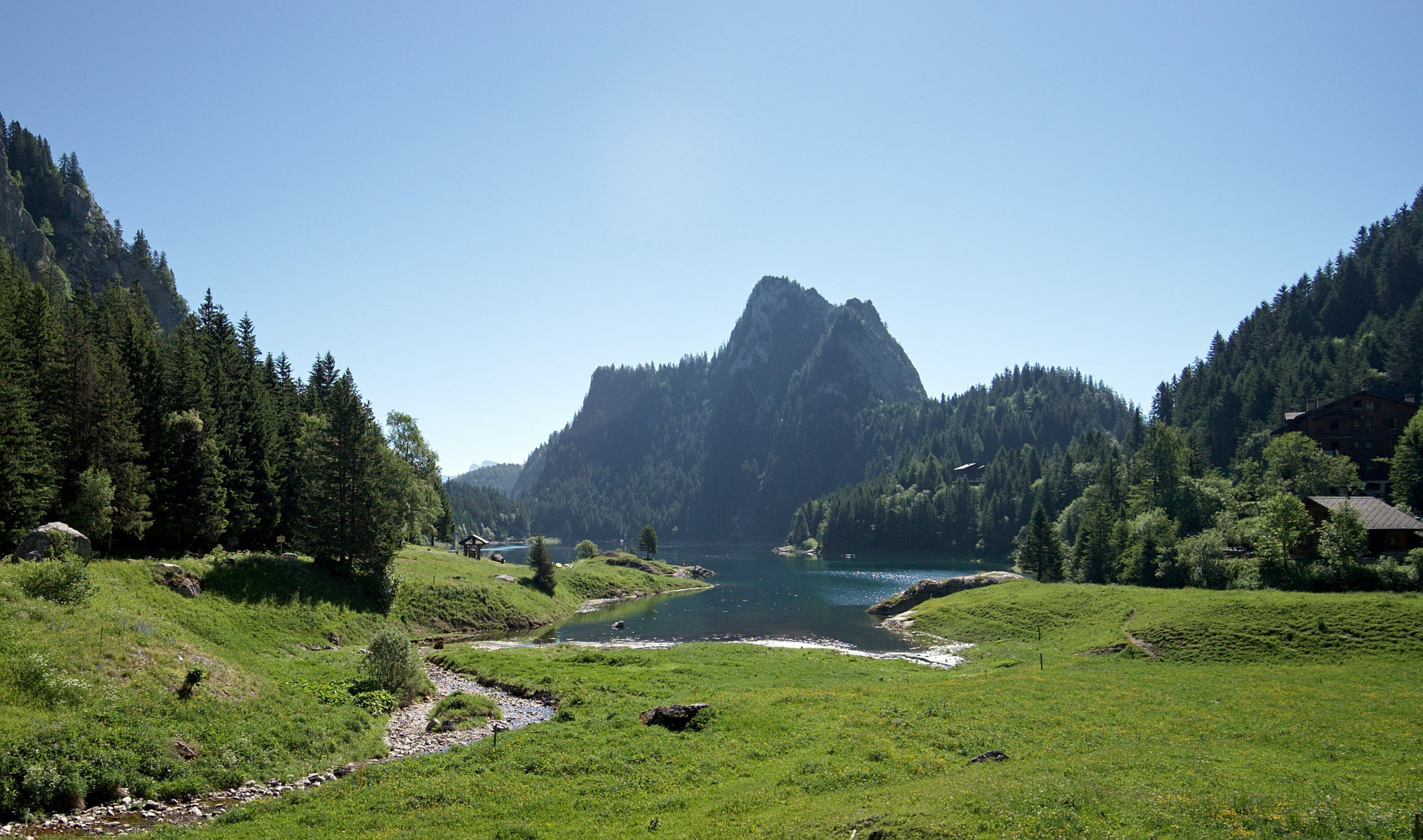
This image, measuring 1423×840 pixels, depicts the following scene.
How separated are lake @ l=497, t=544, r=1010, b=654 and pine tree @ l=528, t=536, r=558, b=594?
22.3ft

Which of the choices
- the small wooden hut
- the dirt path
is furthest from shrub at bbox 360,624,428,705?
the small wooden hut

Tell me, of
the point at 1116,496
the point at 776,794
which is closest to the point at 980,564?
the point at 1116,496

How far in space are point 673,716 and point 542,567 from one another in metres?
66.4

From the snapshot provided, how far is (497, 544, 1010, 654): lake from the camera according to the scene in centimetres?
6819

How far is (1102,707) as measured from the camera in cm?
2919

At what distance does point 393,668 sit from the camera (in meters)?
34.8

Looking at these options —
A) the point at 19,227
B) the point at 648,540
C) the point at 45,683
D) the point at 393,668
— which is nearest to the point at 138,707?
the point at 45,683

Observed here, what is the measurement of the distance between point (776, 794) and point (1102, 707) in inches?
742

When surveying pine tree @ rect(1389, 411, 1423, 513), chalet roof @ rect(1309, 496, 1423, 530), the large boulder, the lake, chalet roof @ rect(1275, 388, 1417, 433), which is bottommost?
the lake

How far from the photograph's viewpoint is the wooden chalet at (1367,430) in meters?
93.2

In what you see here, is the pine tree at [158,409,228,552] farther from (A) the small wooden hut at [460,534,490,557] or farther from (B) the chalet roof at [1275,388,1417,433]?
(B) the chalet roof at [1275,388,1417,433]

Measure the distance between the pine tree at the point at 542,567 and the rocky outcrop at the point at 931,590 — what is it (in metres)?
43.8

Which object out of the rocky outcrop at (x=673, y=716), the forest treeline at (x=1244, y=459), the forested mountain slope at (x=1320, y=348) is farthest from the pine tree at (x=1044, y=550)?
the rocky outcrop at (x=673, y=716)

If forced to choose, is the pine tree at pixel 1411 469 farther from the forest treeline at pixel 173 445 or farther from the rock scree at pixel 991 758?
the forest treeline at pixel 173 445
